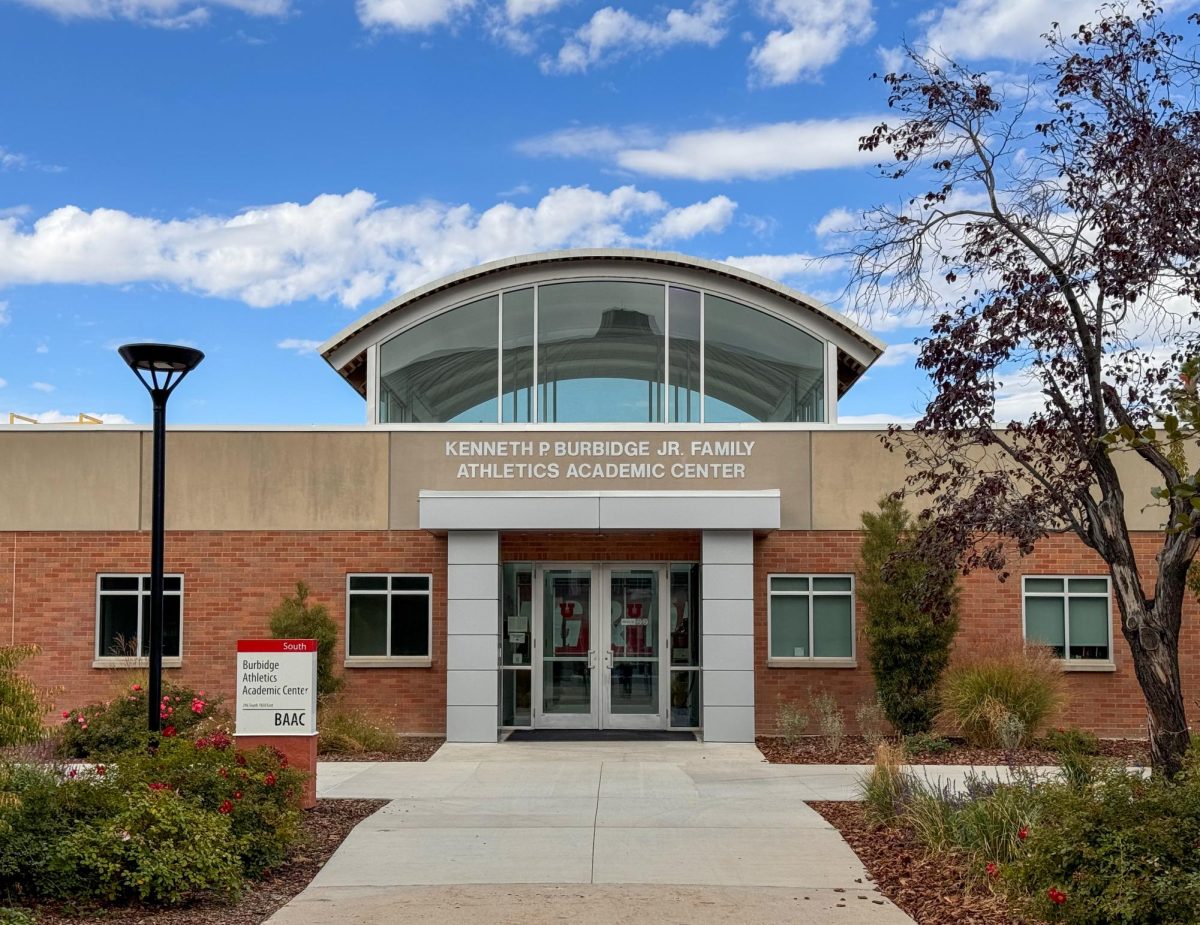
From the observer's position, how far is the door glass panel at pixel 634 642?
20.2 meters

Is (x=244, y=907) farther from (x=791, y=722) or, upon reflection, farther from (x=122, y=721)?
(x=791, y=722)

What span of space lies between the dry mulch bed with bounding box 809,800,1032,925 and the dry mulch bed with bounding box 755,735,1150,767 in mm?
4524

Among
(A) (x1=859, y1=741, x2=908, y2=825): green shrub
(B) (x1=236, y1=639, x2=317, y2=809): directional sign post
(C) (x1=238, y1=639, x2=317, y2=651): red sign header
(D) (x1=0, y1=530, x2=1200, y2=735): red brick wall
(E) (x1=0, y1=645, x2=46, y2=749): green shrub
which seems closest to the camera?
(E) (x1=0, y1=645, x2=46, y2=749): green shrub

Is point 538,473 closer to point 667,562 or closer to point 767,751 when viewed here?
point 667,562

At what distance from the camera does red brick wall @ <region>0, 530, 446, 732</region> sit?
20.0 m

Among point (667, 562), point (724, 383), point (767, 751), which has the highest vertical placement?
point (724, 383)

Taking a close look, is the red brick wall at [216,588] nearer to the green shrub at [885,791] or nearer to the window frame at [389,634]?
the window frame at [389,634]

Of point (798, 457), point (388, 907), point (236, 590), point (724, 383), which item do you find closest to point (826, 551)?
point (798, 457)

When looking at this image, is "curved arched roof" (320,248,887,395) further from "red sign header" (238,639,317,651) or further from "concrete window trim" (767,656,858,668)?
"red sign header" (238,639,317,651)

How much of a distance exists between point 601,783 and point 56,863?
6.84m

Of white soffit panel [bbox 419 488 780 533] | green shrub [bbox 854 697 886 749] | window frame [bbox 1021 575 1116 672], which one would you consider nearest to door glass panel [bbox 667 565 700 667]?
white soffit panel [bbox 419 488 780 533]

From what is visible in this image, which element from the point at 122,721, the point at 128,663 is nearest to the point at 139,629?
the point at 128,663

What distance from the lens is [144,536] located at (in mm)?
20344

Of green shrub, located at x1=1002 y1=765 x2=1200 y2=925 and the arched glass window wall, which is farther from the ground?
the arched glass window wall
